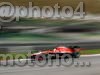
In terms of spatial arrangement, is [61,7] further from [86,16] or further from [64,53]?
[64,53]

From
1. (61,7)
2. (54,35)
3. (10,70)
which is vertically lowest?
(10,70)

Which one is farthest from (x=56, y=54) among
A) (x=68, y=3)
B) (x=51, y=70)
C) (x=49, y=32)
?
(x=68, y=3)

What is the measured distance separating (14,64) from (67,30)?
494 cm

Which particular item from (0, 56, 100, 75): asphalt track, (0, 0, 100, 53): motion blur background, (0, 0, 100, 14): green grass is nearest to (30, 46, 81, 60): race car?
(0, 56, 100, 75): asphalt track

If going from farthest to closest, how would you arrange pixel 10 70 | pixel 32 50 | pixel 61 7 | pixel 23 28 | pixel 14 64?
pixel 61 7, pixel 23 28, pixel 32 50, pixel 14 64, pixel 10 70

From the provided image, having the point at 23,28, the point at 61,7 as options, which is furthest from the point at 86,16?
the point at 23,28

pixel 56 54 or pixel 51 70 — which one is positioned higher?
pixel 56 54

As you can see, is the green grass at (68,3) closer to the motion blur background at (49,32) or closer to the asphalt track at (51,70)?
the motion blur background at (49,32)

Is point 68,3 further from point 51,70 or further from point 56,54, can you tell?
point 51,70

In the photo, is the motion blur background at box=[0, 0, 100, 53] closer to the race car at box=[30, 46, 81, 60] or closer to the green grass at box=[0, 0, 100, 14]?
the green grass at box=[0, 0, 100, 14]

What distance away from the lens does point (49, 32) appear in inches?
450

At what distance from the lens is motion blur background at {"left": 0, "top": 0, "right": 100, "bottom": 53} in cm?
987

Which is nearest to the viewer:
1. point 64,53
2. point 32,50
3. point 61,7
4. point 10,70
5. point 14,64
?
point 10,70

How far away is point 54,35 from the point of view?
11344mm
